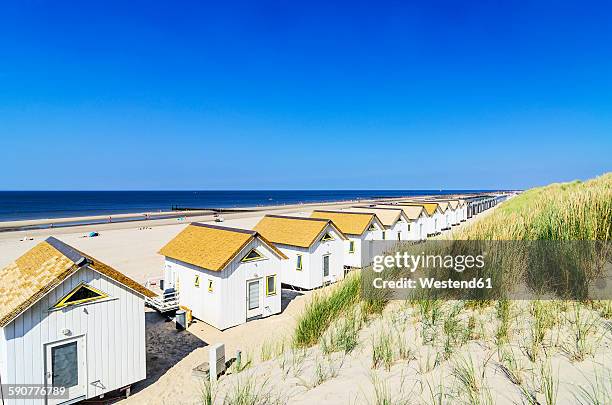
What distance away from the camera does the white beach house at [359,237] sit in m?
27.3

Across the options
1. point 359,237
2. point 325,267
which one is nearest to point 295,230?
point 325,267

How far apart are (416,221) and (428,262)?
99.0 feet

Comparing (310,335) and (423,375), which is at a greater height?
(423,375)

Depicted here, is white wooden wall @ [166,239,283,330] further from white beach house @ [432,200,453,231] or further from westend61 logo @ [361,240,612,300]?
white beach house @ [432,200,453,231]

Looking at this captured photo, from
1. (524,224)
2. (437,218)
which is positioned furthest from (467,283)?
(437,218)

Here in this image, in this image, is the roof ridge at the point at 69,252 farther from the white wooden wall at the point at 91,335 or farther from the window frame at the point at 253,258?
the window frame at the point at 253,258

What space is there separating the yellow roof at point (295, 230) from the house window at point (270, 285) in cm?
450

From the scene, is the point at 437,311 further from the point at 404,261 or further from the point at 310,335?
the point at 404,261

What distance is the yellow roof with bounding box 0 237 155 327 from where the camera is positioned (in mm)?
9211

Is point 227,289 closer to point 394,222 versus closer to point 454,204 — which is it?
point 394,222

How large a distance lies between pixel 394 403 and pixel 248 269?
13.1 m

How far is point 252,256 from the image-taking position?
17.3 meters

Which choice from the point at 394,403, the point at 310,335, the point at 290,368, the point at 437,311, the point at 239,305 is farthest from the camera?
the point at 239,305

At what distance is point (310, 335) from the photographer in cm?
787
